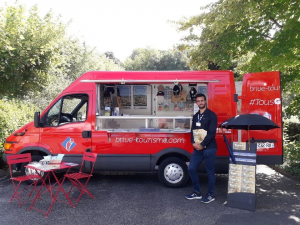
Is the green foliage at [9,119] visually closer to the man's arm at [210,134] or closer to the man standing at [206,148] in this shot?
the man standing at [206,148]

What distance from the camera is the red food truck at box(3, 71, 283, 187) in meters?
6.12

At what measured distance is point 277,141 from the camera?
6047 mm

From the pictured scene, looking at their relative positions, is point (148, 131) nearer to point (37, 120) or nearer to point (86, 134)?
point (86, 134)

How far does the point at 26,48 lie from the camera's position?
40.7 ft

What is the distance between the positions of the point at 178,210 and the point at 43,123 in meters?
3.60

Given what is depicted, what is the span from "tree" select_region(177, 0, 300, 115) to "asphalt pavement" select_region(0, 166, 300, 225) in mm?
3277

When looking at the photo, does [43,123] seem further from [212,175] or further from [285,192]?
[285,192]

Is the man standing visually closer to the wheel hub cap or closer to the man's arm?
the man's arm

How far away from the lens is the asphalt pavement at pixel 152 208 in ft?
15.2

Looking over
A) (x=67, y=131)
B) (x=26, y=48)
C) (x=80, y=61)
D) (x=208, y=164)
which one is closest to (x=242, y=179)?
(x=208, y=164)

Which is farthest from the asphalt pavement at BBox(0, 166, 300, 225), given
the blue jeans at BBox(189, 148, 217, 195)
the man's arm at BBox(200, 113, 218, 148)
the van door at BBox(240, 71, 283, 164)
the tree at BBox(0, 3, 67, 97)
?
the tree at BBox(0, 3, 67, 97)

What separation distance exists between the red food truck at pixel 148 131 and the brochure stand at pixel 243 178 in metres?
0.86

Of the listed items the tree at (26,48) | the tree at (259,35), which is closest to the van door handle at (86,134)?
the tree at (259,35)

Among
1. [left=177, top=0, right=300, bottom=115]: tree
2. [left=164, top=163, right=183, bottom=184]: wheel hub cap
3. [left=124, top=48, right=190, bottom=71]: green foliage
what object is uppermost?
[left=124, top=48, right=190, bottom=71]: green foliage
